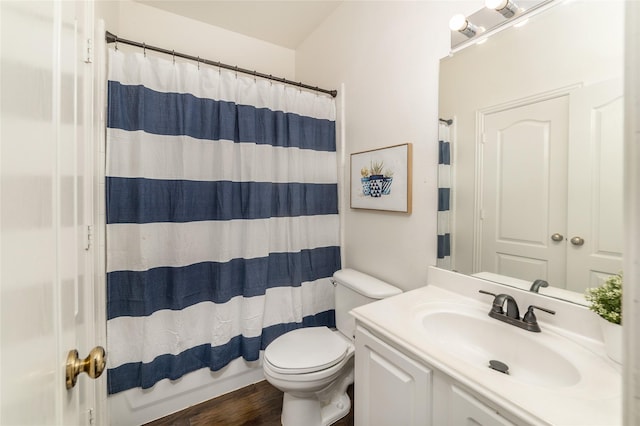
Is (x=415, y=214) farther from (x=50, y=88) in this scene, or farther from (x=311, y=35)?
(x=311, y=35)

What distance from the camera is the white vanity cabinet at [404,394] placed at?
2.33 ft

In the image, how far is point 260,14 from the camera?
1.92m

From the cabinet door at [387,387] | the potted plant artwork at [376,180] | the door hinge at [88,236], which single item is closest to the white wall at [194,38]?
the door hinge at [88,236]

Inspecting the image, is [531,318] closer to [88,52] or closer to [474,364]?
[474,364]

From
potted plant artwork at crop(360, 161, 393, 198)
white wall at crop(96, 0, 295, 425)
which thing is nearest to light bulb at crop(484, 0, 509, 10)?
potted plant artwork at crop(360, 161, 393, 198)

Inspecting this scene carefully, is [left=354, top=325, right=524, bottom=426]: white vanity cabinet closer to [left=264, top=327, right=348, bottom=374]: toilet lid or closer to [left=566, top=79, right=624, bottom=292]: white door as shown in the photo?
[left=264, top=327, right=348, bottom=374]: toilet lid

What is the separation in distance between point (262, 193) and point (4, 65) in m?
1.41

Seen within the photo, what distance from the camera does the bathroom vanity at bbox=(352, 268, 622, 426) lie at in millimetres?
618

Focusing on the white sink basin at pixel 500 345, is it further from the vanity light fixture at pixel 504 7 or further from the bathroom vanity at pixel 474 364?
the vanity light fixture at pixel 504 7

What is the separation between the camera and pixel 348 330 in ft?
5.34

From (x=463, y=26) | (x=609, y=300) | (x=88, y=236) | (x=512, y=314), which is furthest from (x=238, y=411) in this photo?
(x=463, y=26)

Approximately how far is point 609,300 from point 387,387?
2.40 feet

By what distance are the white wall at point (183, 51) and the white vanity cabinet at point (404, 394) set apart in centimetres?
96

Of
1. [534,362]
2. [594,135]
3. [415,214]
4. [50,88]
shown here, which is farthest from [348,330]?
[50,88]
